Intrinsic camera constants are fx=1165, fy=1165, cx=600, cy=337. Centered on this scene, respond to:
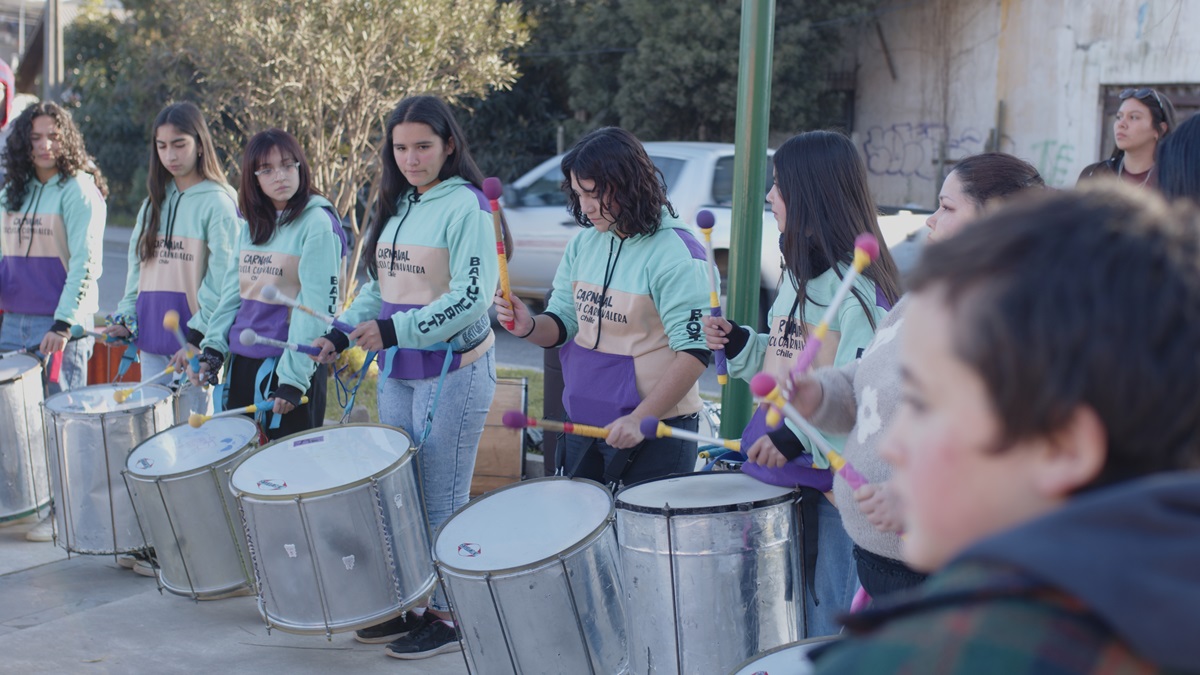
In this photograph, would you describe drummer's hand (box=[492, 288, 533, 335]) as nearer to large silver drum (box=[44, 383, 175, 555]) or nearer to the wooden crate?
the wooden crate

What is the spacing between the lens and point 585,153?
3334mm

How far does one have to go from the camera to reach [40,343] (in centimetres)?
524

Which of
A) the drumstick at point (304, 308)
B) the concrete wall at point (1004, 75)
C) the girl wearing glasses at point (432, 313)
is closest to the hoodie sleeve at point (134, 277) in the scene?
the drumstick at point (304, 308)

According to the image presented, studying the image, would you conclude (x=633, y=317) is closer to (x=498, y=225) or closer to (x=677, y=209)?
(x=498, y=225)

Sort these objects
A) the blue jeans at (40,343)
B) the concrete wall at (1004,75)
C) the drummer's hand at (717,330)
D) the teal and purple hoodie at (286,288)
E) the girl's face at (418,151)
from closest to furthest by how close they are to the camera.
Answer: the drummer's hand at (717,330) → the girl's face at (418,151) → the teal and purple hoodie at (286,288) → the blue jeans at (40,343) → the concrete wall at (1004,75)

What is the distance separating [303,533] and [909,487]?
2781mm

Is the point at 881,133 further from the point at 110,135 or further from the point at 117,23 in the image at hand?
the point at 110,135

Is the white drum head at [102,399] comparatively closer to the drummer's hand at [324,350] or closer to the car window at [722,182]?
the drummer's hand at [324,350]

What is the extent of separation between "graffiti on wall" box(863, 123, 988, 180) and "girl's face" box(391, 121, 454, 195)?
1305 centimetres

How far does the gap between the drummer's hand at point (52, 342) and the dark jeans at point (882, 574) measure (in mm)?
3873

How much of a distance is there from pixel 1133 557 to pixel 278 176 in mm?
3793

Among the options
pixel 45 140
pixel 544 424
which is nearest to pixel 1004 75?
pixel 45 140

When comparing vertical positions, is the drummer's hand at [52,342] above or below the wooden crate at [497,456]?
above

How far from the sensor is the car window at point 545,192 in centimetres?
943
